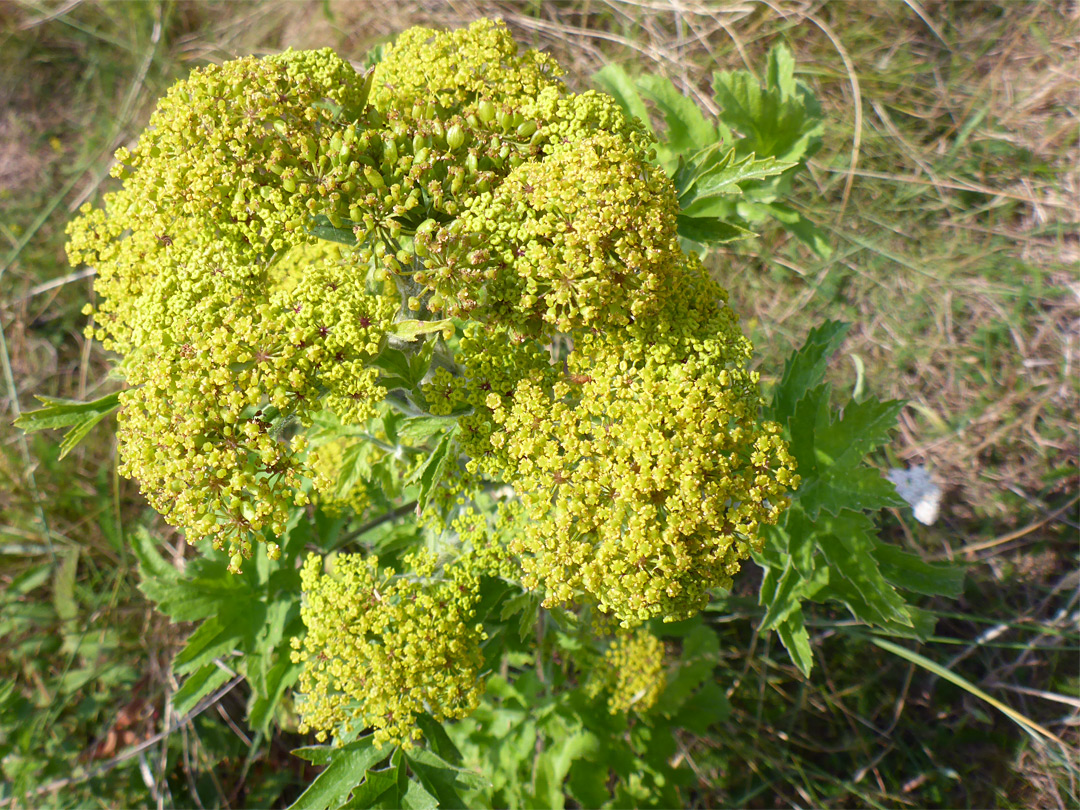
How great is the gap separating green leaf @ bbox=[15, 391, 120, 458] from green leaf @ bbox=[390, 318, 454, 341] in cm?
165

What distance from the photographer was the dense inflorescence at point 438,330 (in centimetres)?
302

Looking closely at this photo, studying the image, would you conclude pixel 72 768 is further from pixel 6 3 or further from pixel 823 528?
pixel 6 3

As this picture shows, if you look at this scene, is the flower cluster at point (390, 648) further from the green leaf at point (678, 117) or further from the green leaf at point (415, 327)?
the green leaf at point (678, 117)

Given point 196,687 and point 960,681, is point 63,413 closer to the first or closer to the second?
point 196,687

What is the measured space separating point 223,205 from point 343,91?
2.56 ft

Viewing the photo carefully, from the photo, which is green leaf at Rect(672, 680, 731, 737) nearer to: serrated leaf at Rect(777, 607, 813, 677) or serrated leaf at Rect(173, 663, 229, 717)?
serrated leaf at Rect(777, 607, 813, 677)

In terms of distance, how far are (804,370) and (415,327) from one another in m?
2.20

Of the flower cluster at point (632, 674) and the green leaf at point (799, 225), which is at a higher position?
the green leaf at point (799, 225)

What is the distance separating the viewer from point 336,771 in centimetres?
376

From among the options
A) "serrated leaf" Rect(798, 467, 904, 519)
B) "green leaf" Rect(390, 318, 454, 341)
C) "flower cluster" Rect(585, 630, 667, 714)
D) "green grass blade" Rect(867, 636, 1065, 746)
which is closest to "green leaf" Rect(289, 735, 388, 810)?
"flower cluster" Rect(585, 630, 667, 714)

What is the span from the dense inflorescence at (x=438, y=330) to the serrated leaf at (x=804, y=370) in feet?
2.33

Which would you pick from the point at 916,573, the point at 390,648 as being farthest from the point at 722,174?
the point at 390,648

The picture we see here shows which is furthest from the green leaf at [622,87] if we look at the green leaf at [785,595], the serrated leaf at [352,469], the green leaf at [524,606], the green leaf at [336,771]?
the green leaf at [336,771]

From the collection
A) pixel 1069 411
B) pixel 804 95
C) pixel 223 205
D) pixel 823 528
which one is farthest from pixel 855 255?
pixel 223 205
